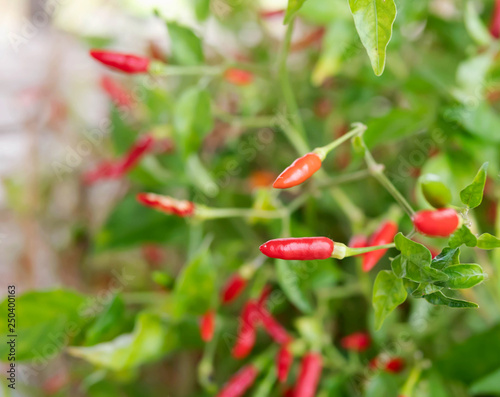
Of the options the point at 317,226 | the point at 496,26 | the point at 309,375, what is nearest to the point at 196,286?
the point at 309,375

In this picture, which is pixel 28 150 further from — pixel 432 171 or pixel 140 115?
pixel 432 171

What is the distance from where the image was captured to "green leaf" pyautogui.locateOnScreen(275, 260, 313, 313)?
493 mm

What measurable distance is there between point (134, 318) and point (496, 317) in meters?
0.44

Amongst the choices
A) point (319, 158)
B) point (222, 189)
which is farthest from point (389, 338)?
point (319, 158)

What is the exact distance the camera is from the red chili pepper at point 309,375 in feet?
1.84

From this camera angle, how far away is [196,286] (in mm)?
570

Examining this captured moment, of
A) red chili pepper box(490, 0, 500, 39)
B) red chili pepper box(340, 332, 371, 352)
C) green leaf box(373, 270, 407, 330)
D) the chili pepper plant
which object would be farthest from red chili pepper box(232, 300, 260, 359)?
red chili pepper box(490, 0, 500, 39)

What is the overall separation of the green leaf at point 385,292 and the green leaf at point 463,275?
3cm

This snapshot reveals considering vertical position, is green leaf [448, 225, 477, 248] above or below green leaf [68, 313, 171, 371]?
above

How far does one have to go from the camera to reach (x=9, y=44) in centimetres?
121

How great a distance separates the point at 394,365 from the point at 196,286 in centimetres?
25

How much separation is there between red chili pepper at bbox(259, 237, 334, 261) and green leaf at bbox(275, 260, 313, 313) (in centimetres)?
18

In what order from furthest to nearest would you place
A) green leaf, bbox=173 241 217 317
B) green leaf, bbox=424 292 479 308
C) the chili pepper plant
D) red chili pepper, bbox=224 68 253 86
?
1. red chili pepper, bbox=224 68 253 86
2. green leaf, bbox=173 241 217 317
3. the chili pepper plant
4. green leaf, bbox=424 292 479 308

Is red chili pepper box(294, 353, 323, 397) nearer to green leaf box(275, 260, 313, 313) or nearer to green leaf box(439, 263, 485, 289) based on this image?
green leaf box(275, 260, 313, 313)
